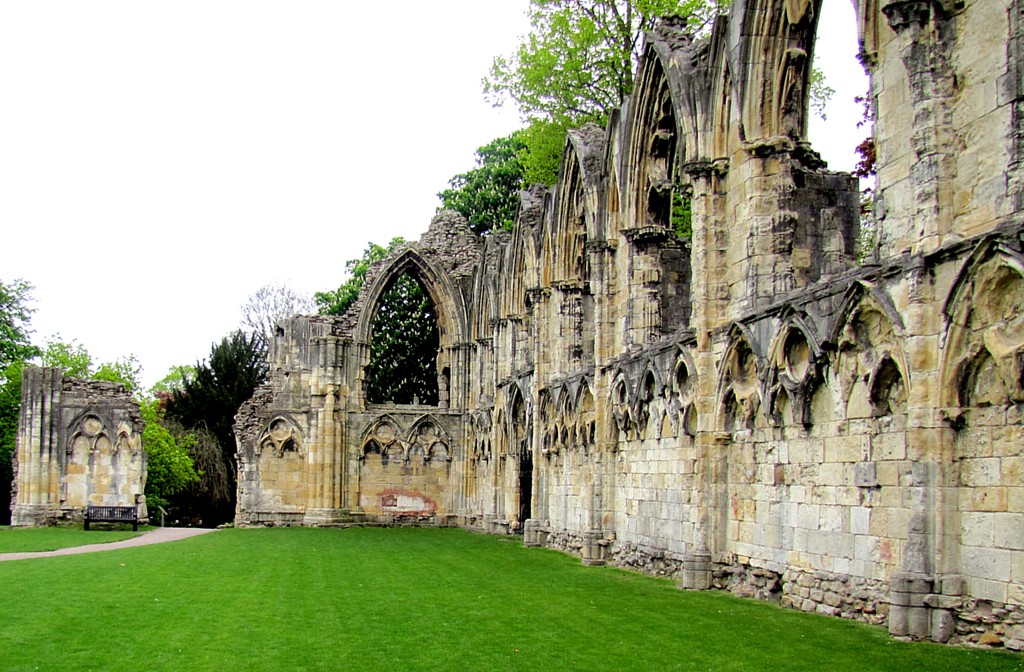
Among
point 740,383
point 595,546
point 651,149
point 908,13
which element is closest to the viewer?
point 908,13

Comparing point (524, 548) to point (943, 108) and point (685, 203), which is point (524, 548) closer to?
point (685, 203)

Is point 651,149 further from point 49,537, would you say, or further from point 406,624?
point 49,537

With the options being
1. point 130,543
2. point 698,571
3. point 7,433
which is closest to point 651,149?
point 698,571

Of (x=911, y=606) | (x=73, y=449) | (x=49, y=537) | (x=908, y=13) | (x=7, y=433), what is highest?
(x=908, y=13)

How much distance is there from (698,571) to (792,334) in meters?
3.22

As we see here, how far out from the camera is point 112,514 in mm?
25969

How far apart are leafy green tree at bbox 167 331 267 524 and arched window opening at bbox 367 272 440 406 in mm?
8748

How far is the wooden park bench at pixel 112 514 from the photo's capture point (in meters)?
25.8

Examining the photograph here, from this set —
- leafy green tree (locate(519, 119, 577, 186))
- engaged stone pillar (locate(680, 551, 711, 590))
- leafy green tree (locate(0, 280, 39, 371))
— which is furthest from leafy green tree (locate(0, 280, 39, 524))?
engaged stone pillar (locate(680, 551, 711, 590))

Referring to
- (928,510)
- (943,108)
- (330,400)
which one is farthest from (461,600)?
(330,400)

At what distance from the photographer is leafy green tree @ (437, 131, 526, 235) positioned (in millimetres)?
37500

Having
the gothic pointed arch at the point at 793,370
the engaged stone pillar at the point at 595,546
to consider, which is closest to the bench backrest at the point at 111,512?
the engaged stone pillar at the point at 595,546

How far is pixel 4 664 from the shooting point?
825 centimetres

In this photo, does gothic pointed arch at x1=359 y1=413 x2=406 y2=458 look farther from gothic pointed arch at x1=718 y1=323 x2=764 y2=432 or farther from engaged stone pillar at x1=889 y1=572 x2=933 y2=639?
engaged stone pillar at x1=889 y1=572 x2=933 y2=639
